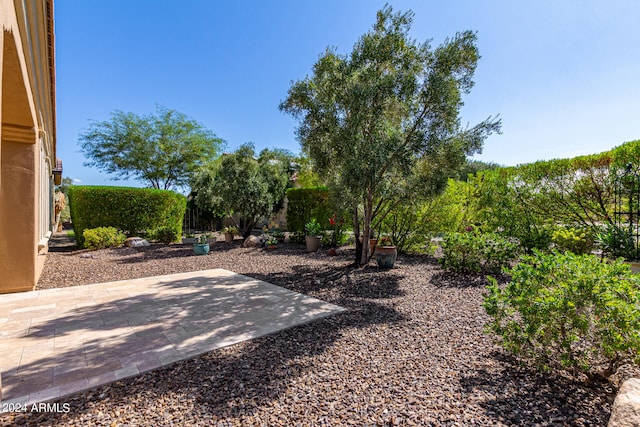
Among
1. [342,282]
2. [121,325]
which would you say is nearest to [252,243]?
[342,282]

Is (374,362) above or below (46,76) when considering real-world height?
below

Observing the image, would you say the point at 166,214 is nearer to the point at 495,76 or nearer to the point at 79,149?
the point at 495,76

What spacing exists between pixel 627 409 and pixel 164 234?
1330 centimetres

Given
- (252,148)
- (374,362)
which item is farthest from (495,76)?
(252,148)

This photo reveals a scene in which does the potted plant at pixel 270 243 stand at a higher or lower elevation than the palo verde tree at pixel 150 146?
lower

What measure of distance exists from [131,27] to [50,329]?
8111mm

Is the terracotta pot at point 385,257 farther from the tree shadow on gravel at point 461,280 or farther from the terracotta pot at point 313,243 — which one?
the terracotta pot at point 313,243

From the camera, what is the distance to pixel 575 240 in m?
6.80

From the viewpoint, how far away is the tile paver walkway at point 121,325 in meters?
2.55

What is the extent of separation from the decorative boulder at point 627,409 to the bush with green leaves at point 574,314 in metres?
0.53

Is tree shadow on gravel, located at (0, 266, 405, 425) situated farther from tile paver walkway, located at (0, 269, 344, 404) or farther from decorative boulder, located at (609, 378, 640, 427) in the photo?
decorative boulder, located at (609, 378, 640, 427)

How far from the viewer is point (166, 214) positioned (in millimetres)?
12438

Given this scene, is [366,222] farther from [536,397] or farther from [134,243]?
[134,243]

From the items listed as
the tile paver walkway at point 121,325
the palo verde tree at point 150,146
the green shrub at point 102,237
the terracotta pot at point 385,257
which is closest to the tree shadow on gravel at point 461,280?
the terracotta pot at point 385,257
